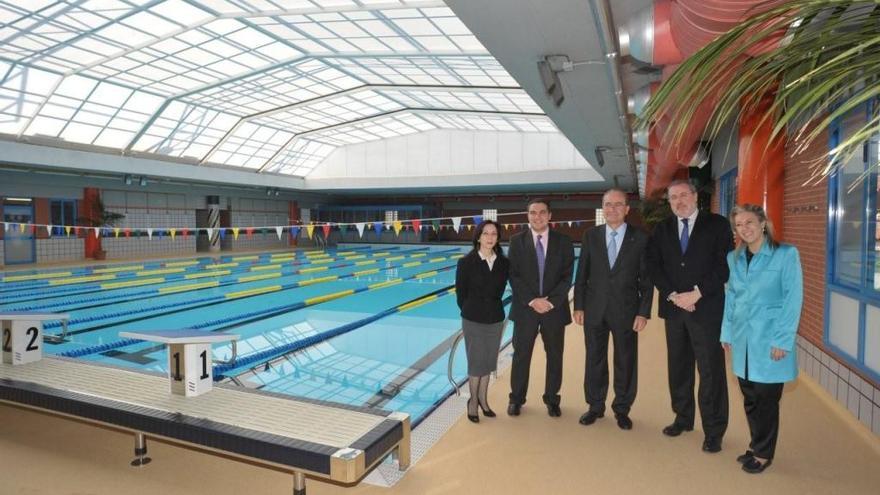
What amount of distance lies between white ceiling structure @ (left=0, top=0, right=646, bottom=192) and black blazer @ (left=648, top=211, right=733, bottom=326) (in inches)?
75.1

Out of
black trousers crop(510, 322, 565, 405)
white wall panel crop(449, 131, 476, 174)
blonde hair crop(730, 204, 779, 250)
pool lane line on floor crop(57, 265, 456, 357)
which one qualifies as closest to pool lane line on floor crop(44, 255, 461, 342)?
pool lane line on floor crop(57, 265, 456, 357)

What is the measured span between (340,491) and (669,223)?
2253 mm

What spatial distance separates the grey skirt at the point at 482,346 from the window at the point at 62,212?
18027mm

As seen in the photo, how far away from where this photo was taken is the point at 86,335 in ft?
21.6

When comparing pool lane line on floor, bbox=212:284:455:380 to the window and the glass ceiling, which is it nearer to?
the glass ceiling

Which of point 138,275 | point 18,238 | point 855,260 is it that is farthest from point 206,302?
point 18,238

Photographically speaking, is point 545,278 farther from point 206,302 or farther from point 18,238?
point 18,238

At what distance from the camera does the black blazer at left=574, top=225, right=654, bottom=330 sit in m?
3.10

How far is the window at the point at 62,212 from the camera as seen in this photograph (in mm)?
16516

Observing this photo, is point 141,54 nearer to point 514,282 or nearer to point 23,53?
point 23,53

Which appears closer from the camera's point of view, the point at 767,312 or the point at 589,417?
the point at 767,312

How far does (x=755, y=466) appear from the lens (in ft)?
8.34

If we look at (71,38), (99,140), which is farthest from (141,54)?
(99,140)

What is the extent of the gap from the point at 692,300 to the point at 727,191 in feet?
22.6
